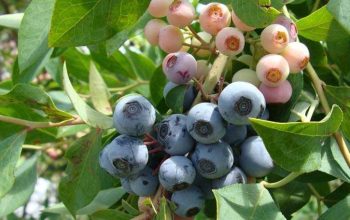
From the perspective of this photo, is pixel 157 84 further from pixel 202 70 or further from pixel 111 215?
pixel 111 215

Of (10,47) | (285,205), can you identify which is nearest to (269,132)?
(285,205)

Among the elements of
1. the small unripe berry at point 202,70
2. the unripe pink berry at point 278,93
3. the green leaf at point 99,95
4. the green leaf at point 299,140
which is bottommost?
the green leaf at point 99,95

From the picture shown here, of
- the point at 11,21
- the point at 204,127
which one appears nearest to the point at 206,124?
the point at 204,127

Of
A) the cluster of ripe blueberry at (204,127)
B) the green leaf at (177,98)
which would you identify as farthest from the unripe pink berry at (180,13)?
the green leaf at (177,98)

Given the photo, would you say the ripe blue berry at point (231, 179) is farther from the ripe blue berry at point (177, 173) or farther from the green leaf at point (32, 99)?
the green leaf at point (32, 99)

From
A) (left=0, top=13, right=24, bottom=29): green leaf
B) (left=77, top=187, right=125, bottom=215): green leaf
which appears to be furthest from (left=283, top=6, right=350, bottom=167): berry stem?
(left=0, top=13, right=24, bottom=29): green leaf

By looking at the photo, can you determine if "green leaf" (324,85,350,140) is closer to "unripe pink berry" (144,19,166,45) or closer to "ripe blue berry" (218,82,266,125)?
"ripe blue berry" (218,82,266,125)
